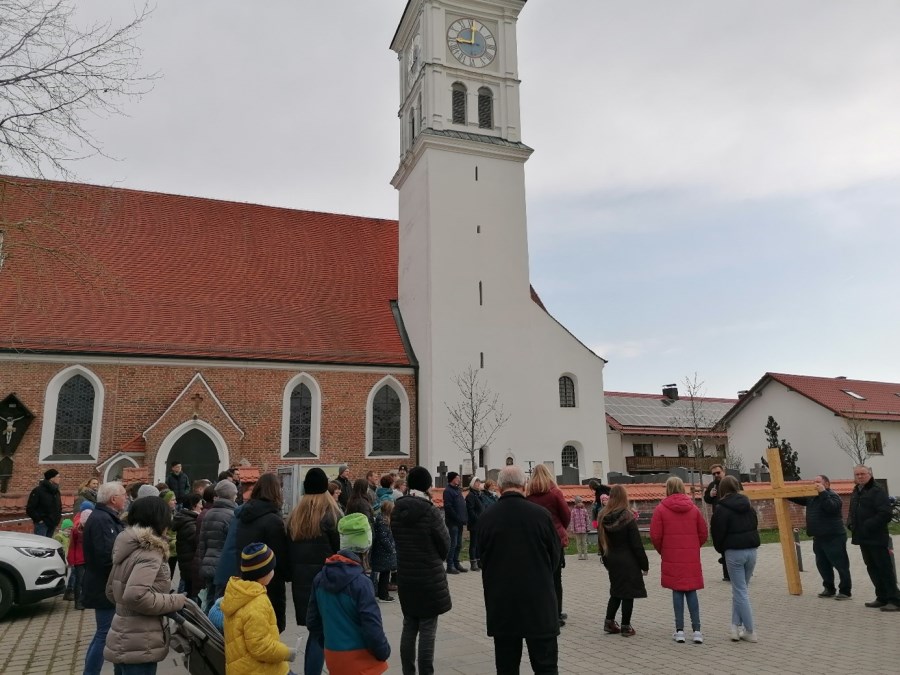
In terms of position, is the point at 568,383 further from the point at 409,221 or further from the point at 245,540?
the point at 245,540

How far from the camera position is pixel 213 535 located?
661 cm

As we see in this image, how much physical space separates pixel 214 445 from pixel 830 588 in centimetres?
1648

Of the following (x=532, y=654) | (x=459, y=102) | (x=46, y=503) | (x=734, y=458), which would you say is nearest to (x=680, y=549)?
(x=532, y=654)

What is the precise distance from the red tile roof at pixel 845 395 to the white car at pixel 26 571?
32.3 metres

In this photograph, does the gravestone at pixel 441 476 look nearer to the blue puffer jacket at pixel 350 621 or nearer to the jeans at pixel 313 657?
the jeans at pixel 313 657

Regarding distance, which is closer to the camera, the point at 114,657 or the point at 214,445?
the point at 114,657

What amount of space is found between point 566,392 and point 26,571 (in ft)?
61.3

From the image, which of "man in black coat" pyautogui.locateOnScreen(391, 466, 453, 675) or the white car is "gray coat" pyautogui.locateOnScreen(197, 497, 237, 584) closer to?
"man in black coat" pyautogui.locateOnScreen(391, 466, 453, 675)

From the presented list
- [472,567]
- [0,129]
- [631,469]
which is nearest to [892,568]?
[472,567]

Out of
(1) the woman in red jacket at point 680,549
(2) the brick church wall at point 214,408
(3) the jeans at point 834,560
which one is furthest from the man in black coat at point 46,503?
(3) the jeans at point 834,560

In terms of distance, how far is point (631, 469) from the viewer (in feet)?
118

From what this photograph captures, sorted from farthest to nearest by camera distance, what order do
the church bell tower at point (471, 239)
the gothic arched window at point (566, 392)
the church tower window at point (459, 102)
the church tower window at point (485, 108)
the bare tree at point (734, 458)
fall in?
the bare tree at point (734, 458), the church tower window at point (485, 108), the church tower window at point (459, 102), the gothic arched window at point (566, 392), the church bell tower at point (471, 239)

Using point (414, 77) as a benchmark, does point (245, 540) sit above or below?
below

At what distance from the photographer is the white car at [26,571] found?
830 centimetres
